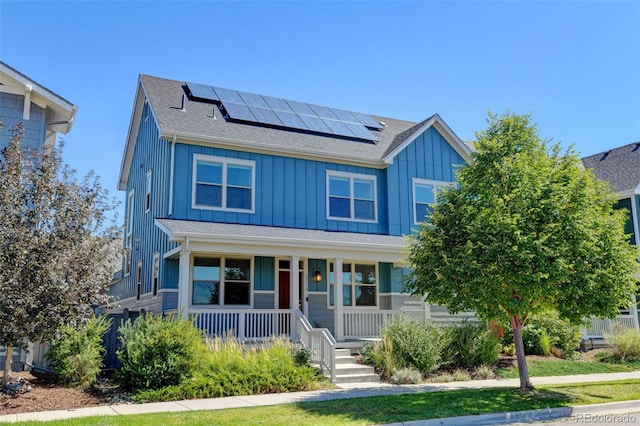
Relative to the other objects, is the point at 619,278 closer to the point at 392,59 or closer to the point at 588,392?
the point at 588,392

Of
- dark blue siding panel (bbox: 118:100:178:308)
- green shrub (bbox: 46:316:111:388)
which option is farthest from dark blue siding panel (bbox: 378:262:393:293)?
green shrub (bbox: 46:316:111:388)

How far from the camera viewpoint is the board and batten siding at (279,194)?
648 inches

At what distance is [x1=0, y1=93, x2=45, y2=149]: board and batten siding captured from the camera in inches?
551

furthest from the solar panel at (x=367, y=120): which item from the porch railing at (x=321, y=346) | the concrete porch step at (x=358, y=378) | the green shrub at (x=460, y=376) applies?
the concrete porch step at (x=358, y=378)

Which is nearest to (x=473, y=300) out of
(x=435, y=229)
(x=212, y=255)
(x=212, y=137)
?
(x=435, y=229)

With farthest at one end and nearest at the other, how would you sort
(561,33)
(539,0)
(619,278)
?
(561,33) → (539,0) → (619,278)

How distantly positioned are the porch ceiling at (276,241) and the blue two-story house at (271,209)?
0.04m

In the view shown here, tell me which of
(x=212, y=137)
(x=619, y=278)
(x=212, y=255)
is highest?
(x=212, y=137)

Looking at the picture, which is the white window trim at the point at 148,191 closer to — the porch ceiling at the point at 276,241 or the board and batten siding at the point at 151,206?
the board and batten siding at the point at 151,206

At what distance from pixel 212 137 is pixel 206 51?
2.59 m

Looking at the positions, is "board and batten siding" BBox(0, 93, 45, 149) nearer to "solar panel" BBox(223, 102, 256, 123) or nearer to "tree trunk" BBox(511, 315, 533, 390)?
"solar panel" BBox(223, 102, 256, 123)

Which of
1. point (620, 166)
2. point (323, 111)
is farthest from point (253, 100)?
point (620, 166)

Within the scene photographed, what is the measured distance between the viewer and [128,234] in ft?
72.4

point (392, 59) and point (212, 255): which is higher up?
point (392, 59)
